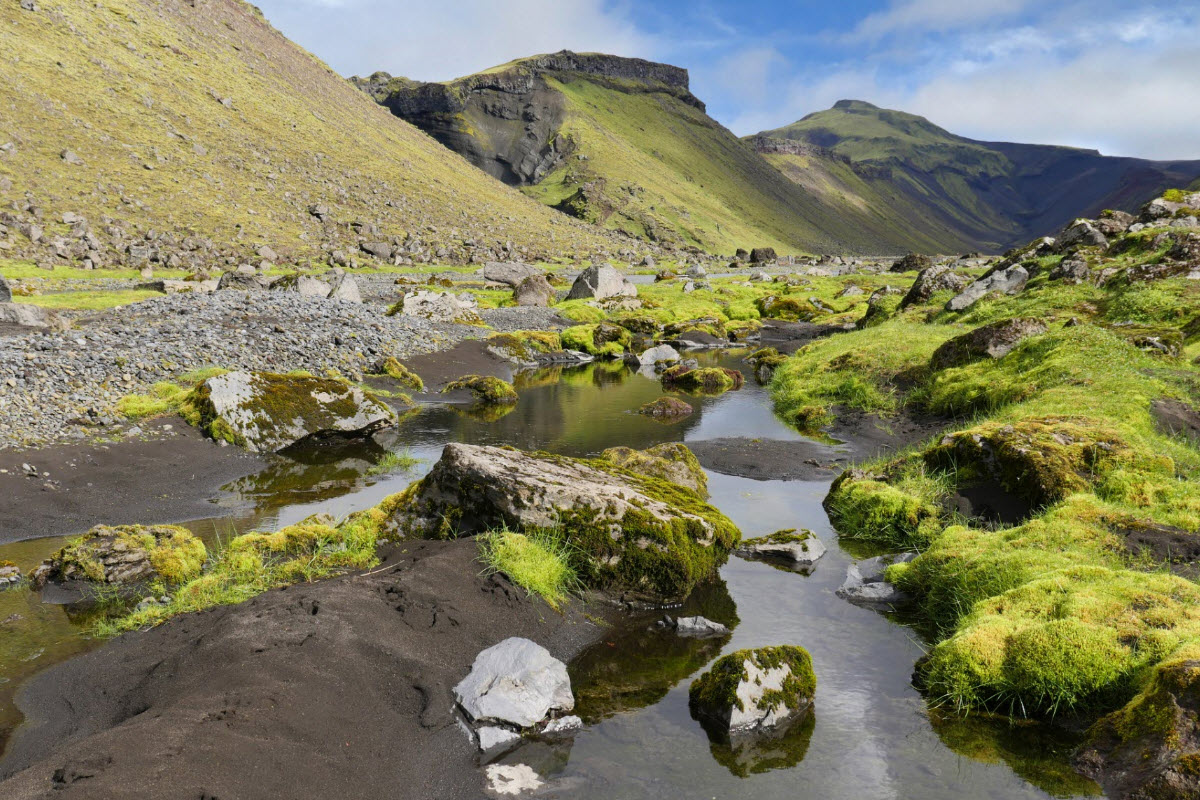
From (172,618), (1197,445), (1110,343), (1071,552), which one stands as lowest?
(172,618)

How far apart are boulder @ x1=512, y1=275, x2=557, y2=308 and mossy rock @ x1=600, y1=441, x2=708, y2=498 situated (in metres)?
39.9

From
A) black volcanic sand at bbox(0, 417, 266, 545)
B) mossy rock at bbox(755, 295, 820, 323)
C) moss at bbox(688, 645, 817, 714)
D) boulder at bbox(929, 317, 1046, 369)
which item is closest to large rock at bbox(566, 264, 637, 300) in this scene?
mossy rock at bbox(755, 295, 820, 323)

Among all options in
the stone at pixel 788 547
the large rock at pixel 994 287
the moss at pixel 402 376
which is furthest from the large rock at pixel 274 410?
the large rock at pixel 994 287

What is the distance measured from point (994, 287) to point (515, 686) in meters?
35.0

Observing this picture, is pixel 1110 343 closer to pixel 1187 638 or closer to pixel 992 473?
pixel 992 473

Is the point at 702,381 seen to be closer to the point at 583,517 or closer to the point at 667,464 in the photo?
the point at 667,464

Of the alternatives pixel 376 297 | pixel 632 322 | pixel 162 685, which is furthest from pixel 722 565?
pixel 376 297

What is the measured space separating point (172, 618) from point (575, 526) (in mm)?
6345

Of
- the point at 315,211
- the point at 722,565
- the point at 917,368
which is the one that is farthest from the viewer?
→ the point at 315,211

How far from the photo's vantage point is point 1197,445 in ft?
51.2

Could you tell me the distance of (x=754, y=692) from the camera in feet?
29.4

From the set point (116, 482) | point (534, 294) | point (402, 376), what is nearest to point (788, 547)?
point (116, 482)

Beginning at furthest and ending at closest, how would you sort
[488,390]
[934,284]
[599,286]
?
[599,286] → [934,284] → [488,390]

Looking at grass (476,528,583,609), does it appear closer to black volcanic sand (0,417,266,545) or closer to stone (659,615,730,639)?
stone (659,615,730,639)
